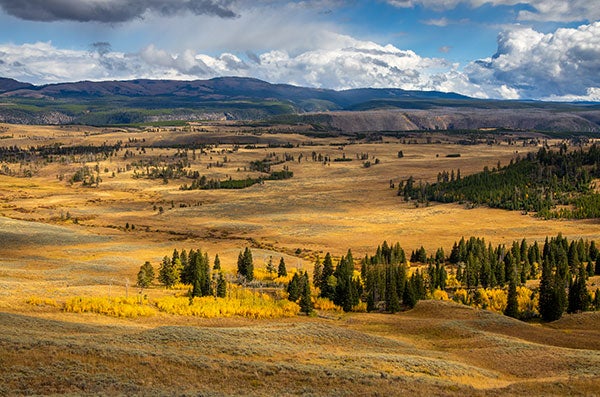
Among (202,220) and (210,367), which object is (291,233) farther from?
(210,367)

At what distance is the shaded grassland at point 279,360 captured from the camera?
3859 cm

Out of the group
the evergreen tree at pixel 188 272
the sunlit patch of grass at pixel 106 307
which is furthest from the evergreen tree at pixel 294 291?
the sunlit patch of grass at pixel 106 307

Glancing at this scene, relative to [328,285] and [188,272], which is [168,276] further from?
[328,285]

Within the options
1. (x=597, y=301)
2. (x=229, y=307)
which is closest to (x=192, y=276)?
(x=229, y=307)

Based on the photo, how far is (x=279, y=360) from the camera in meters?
47.0

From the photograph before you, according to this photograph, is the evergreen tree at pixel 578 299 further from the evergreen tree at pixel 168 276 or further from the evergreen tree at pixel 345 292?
the evergreen tree at pixel 168 276

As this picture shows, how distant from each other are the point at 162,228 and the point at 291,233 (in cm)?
3934

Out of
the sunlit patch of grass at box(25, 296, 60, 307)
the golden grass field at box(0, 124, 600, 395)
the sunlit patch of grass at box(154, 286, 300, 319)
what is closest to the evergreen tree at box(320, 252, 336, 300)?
the golden grass field at box(0, 124, 600, 395)

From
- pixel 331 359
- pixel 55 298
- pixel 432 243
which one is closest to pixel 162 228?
pixel 432 243

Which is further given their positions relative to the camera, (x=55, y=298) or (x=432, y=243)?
(x=432, y=243)

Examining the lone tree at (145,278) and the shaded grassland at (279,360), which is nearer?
the shaded grassland at (279,360)

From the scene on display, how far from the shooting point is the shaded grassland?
38.6 meters

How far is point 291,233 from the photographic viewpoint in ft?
535

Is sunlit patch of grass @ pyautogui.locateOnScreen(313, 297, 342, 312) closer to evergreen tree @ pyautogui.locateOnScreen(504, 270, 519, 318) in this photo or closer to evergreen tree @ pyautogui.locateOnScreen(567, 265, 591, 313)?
evergreen tree @ pyautogui.locateOnScreen(504, 270, 519, 318)
